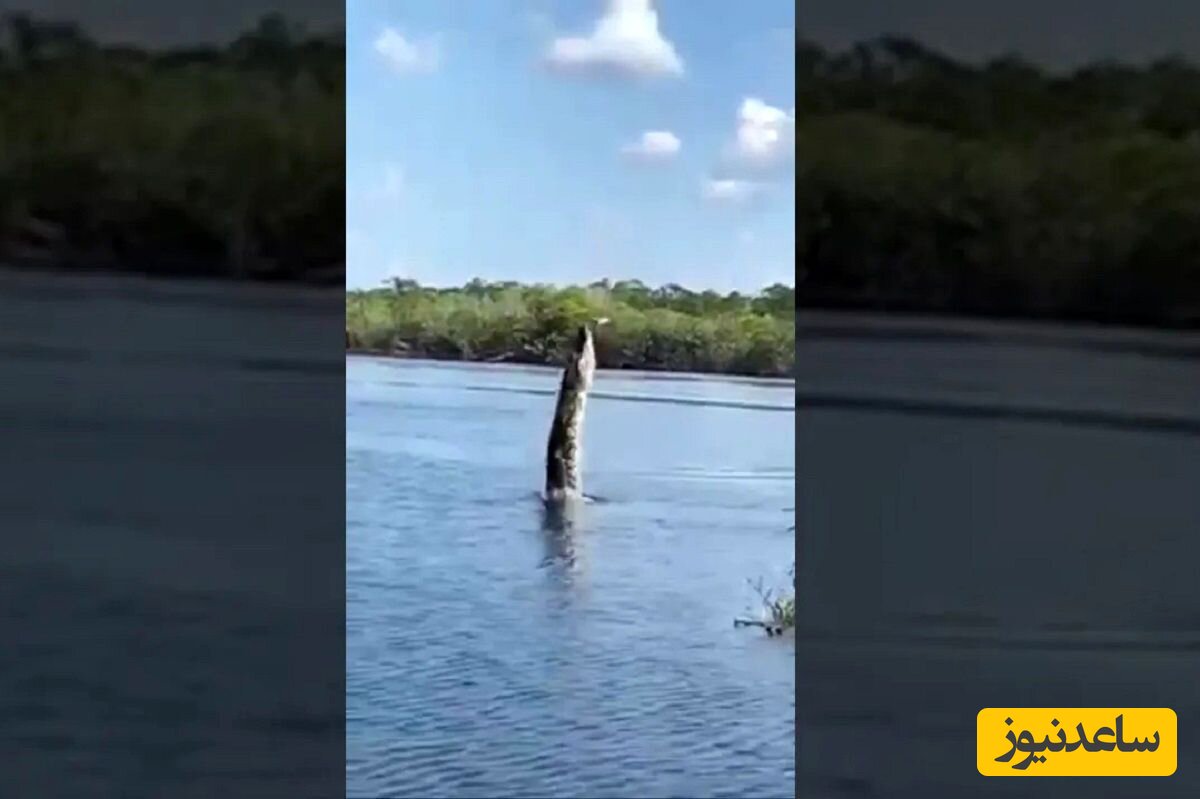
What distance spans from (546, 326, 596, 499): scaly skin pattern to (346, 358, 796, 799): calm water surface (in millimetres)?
27

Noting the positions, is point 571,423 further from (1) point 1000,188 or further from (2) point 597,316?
(1) point 1000,188

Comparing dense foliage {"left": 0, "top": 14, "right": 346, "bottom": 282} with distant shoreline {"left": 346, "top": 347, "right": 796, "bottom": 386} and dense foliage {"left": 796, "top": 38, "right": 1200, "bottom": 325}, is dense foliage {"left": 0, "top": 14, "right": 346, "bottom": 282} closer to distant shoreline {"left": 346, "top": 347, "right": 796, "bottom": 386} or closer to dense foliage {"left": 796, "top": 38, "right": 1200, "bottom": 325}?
distant shoreline {"left": 346, "top": 347, "right": 796, "bottom": 386}

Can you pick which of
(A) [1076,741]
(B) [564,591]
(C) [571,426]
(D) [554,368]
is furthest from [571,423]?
(A) [1076,741]

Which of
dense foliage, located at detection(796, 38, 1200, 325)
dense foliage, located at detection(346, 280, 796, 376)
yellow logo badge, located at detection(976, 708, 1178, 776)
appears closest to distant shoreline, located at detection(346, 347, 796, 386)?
dense foliage, located at detection(346, 280, 796, 376)

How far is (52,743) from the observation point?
2318 mm

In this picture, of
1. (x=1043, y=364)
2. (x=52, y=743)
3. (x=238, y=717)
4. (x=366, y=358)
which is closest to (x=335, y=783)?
(x=238, y=717)

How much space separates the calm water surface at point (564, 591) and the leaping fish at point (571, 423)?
3 cm

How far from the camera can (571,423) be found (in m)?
2.70

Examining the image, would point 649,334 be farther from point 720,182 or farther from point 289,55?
point 289,55

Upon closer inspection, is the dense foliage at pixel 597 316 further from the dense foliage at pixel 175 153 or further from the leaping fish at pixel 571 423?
the dense foliage at pixel 175 153

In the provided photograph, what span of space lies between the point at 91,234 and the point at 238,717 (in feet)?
2.98

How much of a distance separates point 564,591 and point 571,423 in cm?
34

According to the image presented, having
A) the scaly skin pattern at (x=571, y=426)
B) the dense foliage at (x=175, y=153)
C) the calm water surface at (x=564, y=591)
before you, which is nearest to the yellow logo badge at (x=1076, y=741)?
the calm water surface at (x=564, y=591)

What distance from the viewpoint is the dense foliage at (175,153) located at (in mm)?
2348
